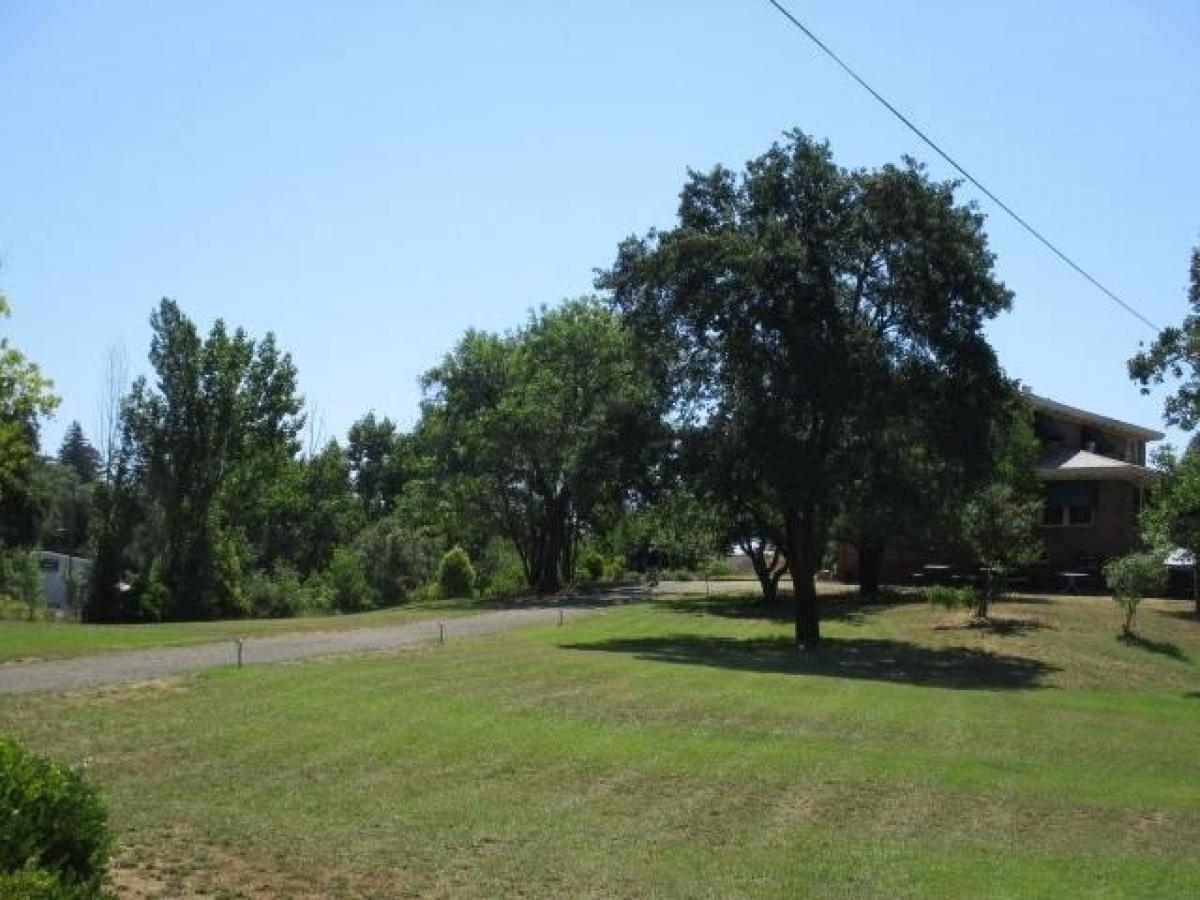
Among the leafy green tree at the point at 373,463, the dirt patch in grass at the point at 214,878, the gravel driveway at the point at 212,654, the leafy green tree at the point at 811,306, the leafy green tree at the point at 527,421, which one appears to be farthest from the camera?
the leafy green tree at the point at 373,463

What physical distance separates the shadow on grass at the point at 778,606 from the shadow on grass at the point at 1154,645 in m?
8.50

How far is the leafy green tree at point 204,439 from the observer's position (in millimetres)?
47344

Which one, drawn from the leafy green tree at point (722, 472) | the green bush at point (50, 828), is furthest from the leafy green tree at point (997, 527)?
the green bush at point (50, 828)

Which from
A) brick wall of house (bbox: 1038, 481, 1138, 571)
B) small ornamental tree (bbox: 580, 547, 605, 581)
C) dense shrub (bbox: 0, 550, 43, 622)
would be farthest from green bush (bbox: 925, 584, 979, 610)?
dense shrub (bbox: 0, 550, 43, 622)

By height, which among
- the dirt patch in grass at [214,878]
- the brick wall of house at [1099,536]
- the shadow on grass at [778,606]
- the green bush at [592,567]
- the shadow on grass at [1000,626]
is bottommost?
the shadow on grass at [1000,626]

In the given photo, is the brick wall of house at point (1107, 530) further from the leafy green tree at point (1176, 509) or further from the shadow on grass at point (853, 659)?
the shadow on grass at point (853, 659)

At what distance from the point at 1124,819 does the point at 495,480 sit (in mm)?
44332

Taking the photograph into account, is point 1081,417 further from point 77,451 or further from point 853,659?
point 77,451

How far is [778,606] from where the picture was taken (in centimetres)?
4394

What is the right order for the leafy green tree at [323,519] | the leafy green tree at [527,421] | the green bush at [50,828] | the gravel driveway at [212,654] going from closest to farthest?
the green bush at [50,828], the gravel driveway at [212,654], the leafy green tree at [527,421], the leafy green tree at [323,519]

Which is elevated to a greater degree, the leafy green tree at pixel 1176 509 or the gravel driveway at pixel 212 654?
the leafy green tree at pixel 1176 509

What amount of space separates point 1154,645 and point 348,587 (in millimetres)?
36170

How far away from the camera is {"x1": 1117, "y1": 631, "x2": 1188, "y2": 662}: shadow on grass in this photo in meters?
31.1

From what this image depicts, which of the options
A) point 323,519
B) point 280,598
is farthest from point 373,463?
point 280,598
